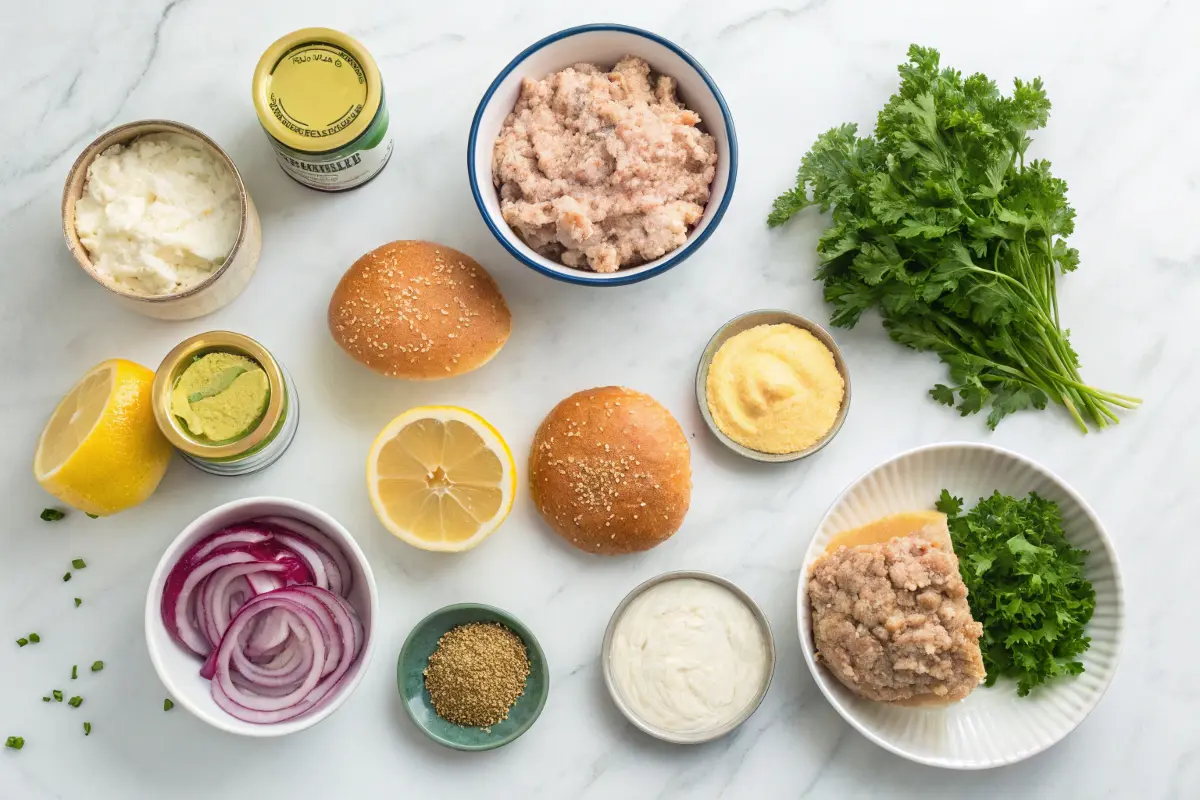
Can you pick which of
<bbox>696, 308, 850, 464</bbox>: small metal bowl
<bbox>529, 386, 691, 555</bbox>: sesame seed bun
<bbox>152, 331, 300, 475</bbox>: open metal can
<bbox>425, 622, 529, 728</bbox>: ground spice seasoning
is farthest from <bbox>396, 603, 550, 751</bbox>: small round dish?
<bbox>696, 308, 850, 464</bbox>: small metal bowl

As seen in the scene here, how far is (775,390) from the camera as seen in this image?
2.72 m

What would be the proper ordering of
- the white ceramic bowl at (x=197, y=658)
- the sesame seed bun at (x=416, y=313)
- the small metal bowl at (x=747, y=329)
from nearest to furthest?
the white ceramic bowl at (x=197, y=658) → the sesame seed bun at (x=416, y=313) → the small metal bowl at (x=747, y=329)

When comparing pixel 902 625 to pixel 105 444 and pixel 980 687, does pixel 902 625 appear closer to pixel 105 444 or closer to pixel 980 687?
pixel 980 687

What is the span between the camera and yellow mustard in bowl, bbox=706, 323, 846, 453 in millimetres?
2744

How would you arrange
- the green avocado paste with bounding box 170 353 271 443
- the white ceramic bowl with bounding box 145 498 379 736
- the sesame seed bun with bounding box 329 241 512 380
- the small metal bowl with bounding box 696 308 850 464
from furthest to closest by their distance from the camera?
the small metal bowl with bounding box 696 308 850 464, the sesame seed bun with bounding box 329 241 512 380, the green avocado paste with bounding box 170 353 271 443, the white ceramic bowl with bounding box 145 498 379 736

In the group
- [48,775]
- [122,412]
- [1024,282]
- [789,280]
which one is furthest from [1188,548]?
[48,775]

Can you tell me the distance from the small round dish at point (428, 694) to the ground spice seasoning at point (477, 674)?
0.02 metres

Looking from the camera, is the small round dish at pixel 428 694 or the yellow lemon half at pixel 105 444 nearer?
the yellow lemon half at pixel 105 444

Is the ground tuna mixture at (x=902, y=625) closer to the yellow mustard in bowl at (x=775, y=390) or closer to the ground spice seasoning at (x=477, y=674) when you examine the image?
the yellow mustard in bowl at (x=775, y=390)

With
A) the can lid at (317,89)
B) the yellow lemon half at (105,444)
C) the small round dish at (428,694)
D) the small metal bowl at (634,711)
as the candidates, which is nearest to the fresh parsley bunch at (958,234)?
the small metal bowl at (634,711)

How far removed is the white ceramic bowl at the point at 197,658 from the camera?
2.43 metres

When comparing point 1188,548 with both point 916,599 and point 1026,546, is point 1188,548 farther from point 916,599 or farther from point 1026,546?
point 916,599

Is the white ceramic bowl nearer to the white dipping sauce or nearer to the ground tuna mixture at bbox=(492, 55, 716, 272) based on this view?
the white dipping sauce

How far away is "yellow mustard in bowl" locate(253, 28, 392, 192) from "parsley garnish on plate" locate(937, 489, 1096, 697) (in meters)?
1.88
